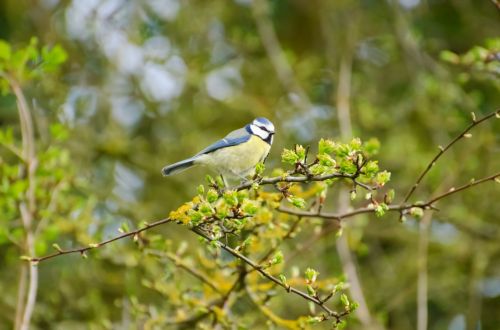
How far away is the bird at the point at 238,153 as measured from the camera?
10.2 feet

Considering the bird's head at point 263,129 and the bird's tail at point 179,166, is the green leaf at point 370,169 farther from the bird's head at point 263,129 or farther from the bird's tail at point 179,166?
the bird's tail at point 179,166

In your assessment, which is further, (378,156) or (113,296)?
(378,156)

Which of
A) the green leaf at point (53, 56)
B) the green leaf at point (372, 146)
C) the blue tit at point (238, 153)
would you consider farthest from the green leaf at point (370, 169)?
the green leaf at point (53, 56)

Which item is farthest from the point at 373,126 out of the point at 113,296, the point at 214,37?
the point at 113,296

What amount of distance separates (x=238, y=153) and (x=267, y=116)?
266 cm

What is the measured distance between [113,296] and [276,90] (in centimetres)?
232

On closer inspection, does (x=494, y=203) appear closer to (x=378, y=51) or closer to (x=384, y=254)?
(x=384, y=254)

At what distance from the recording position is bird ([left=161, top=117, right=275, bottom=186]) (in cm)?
312

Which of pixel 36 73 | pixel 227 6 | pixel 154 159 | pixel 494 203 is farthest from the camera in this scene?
pixel 227 6

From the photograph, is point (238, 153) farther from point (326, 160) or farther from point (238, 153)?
point (326, 160)

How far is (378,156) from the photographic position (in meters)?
5.56

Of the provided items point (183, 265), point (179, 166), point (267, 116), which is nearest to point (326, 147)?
point (179, 166)

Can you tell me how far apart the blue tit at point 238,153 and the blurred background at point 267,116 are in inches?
54.3

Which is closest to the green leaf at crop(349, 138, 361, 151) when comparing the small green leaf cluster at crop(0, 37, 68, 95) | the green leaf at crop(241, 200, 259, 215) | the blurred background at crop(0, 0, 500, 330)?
the green leaf at crop(241, 200, 259, 215)
